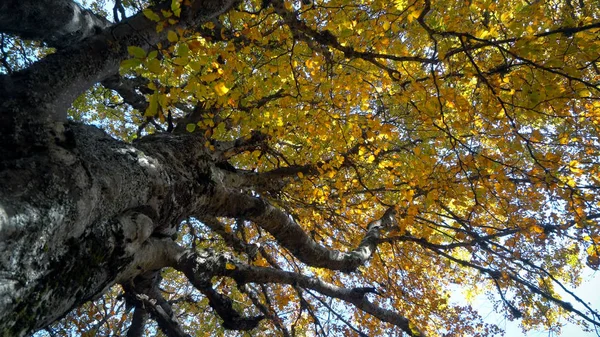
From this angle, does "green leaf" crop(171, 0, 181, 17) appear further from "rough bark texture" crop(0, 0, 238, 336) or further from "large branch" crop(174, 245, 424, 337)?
"large branch" crop(174, 245, 424, 337)

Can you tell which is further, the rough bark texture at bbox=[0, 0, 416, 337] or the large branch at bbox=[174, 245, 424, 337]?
the large branch at bbox=[174, 245, 424, 337]

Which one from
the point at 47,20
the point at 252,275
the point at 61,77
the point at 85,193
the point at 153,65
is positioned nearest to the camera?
the point at 153,65

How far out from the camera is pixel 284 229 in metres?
4.15

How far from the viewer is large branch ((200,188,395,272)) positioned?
11.7ft

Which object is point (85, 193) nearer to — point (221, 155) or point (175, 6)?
point (175, 6)

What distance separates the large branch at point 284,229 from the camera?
3.57 meters

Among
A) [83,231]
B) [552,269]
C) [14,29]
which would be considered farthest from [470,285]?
[14,29]

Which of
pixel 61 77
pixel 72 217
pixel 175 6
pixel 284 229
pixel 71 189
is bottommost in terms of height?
pixel 72 217

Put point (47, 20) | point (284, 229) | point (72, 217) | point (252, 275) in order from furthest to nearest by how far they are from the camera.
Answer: point (284, 229)
point (252, 275)
point (47, 20)
point (72, 217)

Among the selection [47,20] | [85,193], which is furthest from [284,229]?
[47,20]

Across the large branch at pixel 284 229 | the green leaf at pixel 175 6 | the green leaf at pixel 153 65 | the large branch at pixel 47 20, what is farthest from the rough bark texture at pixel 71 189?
the green leaf at pixel 153 65

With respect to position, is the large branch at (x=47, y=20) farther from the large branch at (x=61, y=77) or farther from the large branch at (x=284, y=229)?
the large branch at (x=284, y=229)

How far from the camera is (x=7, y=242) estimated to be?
1422mm

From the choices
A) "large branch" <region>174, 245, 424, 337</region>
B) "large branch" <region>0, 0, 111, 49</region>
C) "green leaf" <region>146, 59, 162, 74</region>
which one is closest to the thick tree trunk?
"large branch" <region>174, 245, 424, 337</region>
